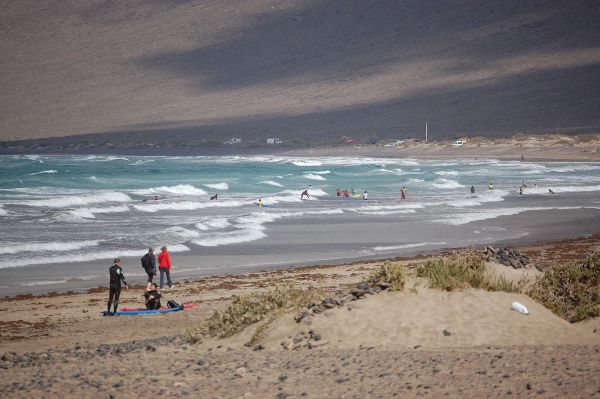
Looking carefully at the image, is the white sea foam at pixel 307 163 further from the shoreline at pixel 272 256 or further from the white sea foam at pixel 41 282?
the white sea foam at pixel 41 282

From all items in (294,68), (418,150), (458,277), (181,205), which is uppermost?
(294,68)

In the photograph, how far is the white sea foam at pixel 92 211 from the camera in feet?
102

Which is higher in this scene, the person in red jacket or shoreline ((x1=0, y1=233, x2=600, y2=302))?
the person in red jacket

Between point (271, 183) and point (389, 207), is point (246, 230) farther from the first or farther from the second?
point (271, 183)

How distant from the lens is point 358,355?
826 cm

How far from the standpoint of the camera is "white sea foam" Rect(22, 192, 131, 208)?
36.5 meters

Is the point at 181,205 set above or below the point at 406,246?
above

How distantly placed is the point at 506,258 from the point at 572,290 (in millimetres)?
1561

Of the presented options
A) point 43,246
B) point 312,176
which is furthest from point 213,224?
point 312,176

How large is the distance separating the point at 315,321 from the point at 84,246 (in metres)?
14.9

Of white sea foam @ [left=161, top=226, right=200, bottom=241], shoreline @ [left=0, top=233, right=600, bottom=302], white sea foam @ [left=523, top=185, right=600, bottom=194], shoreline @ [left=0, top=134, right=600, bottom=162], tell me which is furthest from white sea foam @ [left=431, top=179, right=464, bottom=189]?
white sea foam @ [left=161, top=226, right=200, bottom=241]

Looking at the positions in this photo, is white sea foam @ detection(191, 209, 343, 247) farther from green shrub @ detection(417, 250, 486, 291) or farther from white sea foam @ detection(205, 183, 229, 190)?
white sea foam @ detection(205, 183, 229, 190)

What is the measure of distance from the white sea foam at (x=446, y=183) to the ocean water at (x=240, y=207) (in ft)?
0.43

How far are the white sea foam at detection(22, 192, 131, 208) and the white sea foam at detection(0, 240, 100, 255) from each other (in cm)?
1332
